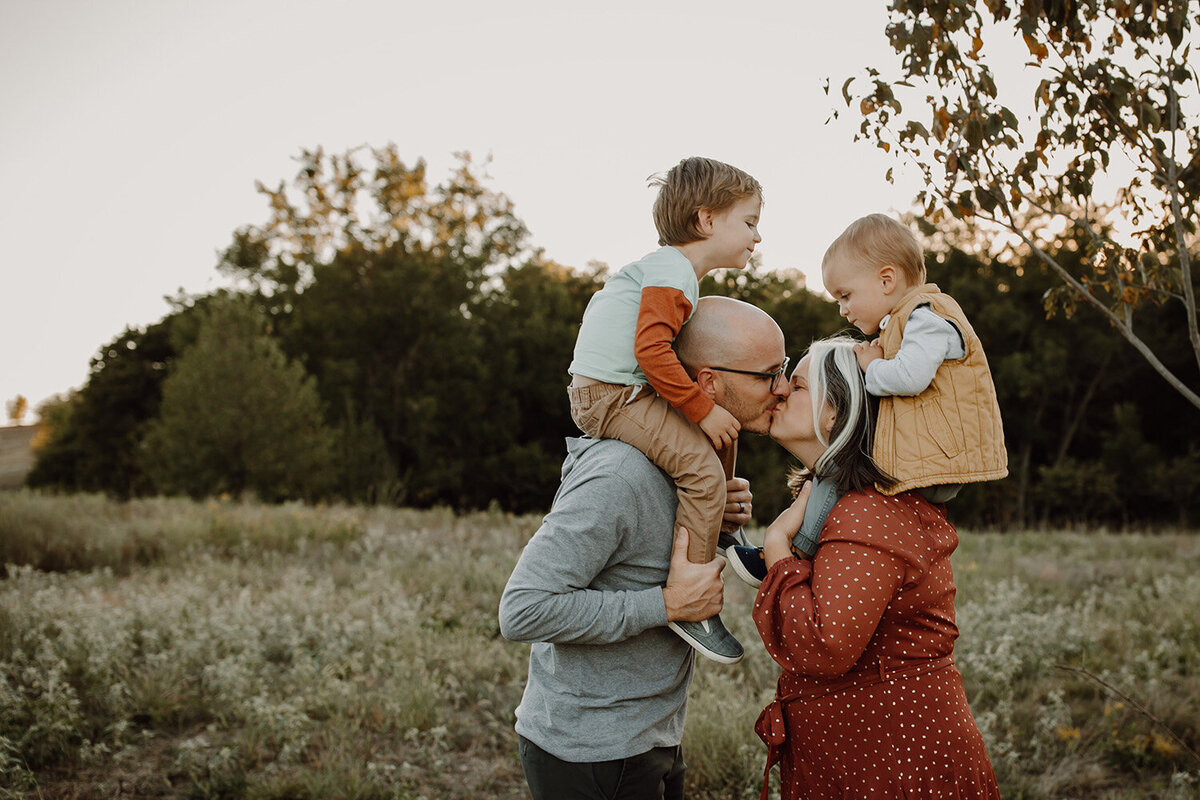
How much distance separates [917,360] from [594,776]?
134 cm

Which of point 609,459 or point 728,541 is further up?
point 609,459

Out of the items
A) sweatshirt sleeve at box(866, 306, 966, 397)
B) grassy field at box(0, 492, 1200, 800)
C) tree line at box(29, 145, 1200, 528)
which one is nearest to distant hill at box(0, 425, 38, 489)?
tree line at box(29, 145, 1200, 528)

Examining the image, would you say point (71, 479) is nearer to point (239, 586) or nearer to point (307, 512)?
point (307, 512)

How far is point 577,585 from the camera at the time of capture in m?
2.08

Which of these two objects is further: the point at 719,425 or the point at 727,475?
the point at 727,475

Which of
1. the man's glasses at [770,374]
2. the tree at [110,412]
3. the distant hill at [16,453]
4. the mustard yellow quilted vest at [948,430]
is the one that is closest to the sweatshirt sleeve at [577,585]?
the man's glasses at [770,374]

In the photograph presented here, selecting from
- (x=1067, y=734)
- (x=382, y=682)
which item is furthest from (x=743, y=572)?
(x=382, y=682)

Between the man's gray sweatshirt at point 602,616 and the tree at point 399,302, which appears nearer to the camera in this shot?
the man's gray sweatshirt at point 602,616

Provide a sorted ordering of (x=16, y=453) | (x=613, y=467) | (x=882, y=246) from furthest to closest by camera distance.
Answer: (x=16, y=453)
(x=882, y=246)
(x=613, y=467)

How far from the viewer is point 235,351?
20.6 metres

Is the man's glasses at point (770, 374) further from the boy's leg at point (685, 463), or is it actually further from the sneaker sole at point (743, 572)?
the sneaker sole at point (743, 572)

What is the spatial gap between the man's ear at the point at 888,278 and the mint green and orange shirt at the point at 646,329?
0.57 metres

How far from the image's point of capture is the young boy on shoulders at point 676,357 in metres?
2.28

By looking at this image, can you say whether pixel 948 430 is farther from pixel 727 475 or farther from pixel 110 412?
pixel 110 412
